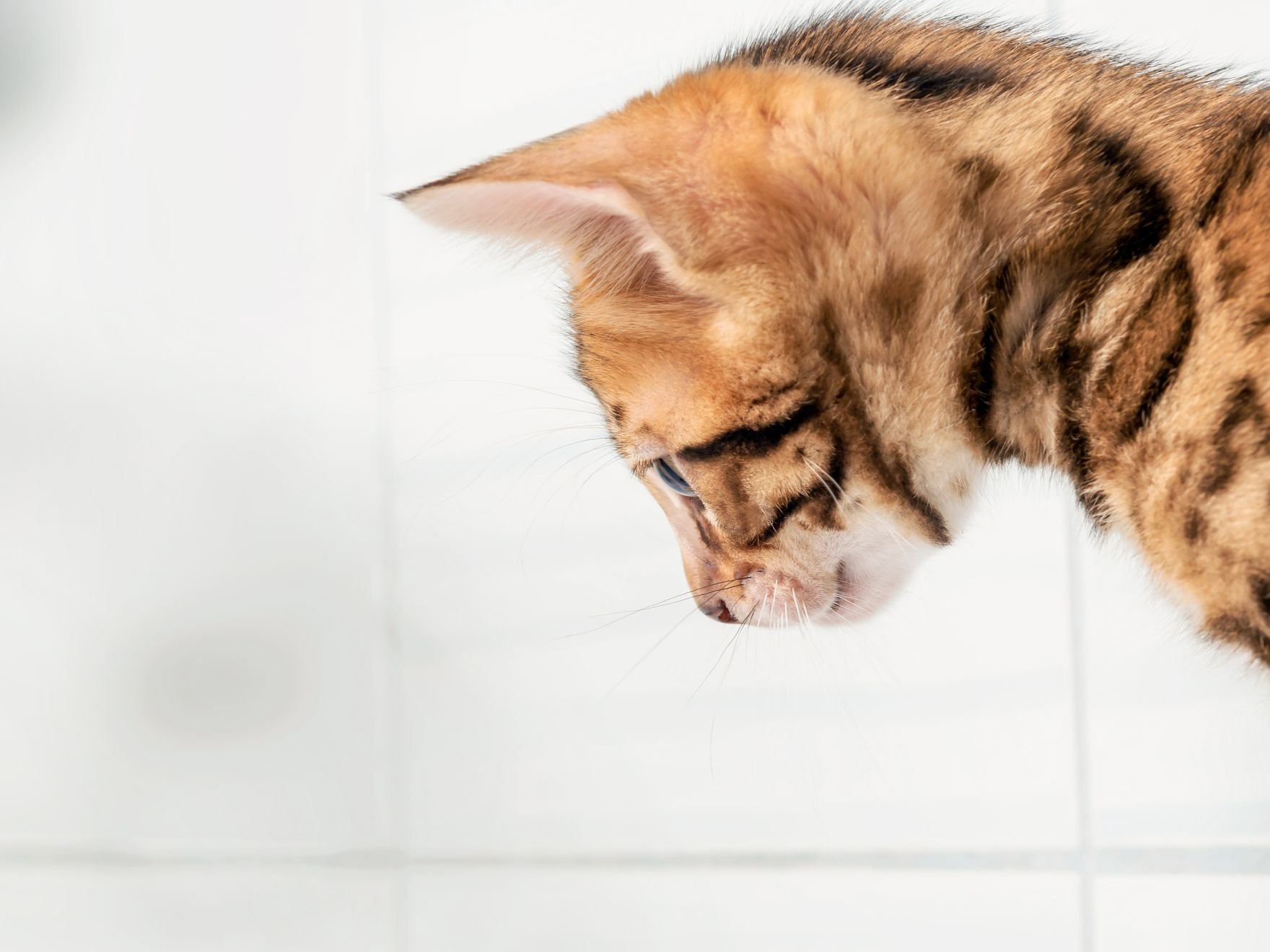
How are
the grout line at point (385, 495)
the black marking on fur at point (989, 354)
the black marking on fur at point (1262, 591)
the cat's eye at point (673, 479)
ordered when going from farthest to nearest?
the grout line at point (385, 495)
the cat's eye at point (673, 479)
the black marking on fur at point (989, 354)
the black marking on fur at point (1262, 591)

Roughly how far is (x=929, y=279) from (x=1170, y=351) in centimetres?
15

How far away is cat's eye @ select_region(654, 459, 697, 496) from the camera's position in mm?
775

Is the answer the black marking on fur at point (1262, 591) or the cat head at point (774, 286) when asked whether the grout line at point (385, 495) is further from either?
the black marking on fur at point (1262, 591)

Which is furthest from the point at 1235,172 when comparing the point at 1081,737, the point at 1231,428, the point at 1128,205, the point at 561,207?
the point at 1081,737

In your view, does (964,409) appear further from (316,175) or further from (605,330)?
(316,175)

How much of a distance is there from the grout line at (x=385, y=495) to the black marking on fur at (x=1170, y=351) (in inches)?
34.4

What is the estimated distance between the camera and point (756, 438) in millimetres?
692

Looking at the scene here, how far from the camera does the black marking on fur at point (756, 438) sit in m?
0.67

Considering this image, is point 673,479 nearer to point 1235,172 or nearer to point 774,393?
point 774,393

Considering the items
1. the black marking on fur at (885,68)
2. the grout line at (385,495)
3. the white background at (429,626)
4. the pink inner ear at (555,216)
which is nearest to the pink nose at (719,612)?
the white background at (429,626)

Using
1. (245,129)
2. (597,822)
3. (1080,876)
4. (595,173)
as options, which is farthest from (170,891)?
(595,173)

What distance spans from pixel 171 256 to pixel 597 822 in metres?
0.90

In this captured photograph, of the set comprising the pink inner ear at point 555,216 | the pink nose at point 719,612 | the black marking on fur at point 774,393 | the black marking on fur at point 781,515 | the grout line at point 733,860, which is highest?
the pink inner ear at point 555,216

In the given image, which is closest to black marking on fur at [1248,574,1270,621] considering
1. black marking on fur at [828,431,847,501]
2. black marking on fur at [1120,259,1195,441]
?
black marking on fur at [1120,259,1195,441]
